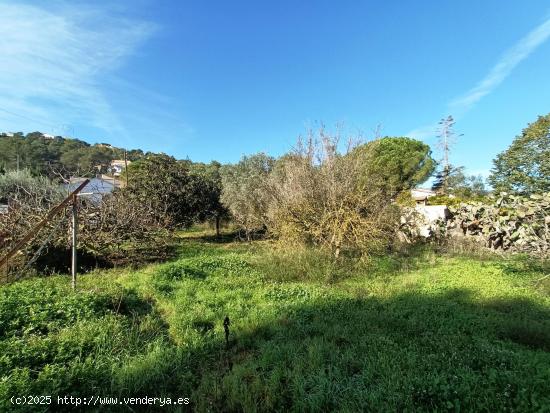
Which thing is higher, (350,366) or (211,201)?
(211,201)

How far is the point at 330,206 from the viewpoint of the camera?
361 inches

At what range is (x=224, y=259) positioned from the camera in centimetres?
1016

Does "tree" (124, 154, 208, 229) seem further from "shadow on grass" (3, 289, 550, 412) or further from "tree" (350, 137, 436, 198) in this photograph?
"tree" (350, 137, 436, 198)

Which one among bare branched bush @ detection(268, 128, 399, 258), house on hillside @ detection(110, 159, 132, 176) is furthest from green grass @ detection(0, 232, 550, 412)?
house on hillside @ detection(110, 159, 132, 176)

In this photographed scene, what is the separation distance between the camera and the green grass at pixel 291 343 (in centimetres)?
302

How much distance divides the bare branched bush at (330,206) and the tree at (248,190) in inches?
199

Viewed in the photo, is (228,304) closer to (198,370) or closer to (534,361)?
(198,370)

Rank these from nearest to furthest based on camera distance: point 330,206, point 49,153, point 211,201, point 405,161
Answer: point 330,206 < point 211,201 < point 405,161 < point 49,153

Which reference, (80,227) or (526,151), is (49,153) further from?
(526,151)

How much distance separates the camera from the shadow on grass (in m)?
2.92

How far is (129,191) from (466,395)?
17.3m

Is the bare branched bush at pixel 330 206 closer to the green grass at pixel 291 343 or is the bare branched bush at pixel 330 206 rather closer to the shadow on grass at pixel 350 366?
the green grass at pixel 291 343

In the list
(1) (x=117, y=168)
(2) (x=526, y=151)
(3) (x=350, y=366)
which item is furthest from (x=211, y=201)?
(1) (x=117, y=168)

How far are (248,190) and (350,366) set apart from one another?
1479 centimetres
